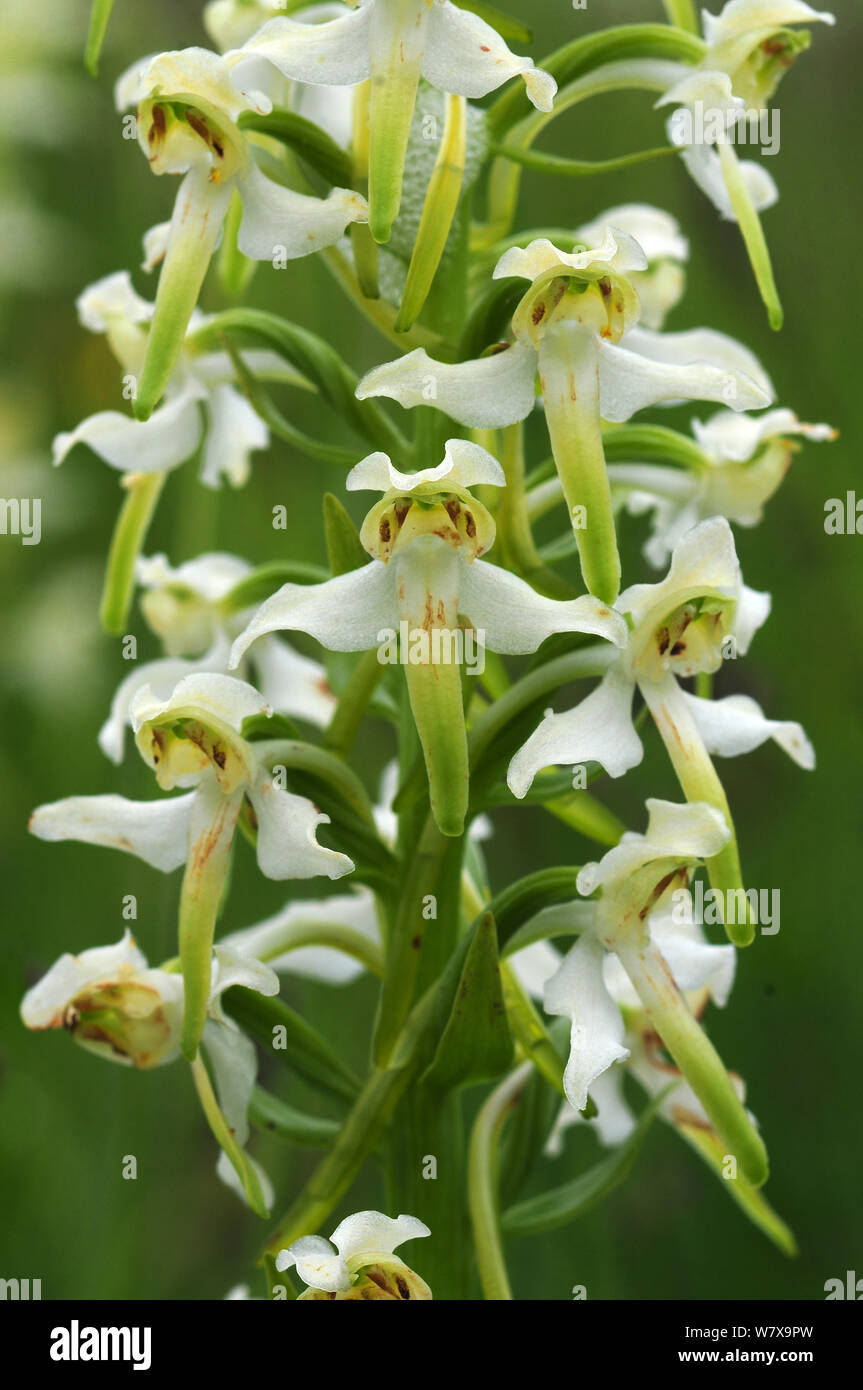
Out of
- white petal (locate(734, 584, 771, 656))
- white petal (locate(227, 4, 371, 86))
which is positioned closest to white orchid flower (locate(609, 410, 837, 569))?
white petal (locate(734, 584, 771, 656))

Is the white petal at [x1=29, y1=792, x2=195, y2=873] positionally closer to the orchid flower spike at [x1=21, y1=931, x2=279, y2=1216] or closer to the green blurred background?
the orchid flower spike at [x1=21, y1=931, x2=279, y2=1216]

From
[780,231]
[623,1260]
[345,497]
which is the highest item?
Result: [780,231]

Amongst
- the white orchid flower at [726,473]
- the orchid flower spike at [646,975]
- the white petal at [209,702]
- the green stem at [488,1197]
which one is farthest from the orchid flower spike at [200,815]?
the white orchid flower at [726,473]

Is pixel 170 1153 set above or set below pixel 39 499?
below

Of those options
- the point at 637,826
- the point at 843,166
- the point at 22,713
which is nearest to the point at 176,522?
the point at 22,713

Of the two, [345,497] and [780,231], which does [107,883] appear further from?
[780,231]

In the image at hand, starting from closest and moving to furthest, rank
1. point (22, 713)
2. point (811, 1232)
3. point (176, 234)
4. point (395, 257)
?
point (176, 234)
point (395, 257)
point (811, 1232)
point (22, 713)

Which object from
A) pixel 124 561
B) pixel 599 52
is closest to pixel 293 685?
pixel 124 561
